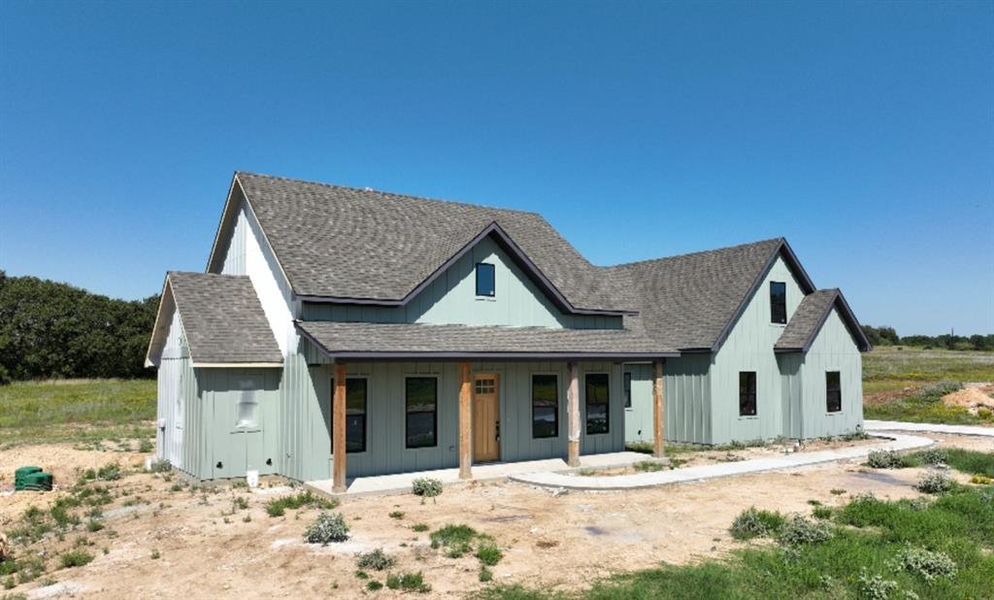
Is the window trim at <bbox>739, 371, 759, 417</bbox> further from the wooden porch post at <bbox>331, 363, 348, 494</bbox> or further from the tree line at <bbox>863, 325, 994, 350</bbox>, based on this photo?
the tree line at <bbox>863, 325, 994, 350</bbox>

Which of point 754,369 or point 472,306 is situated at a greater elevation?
point 472,306

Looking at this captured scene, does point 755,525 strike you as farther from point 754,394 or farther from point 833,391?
point 833,391

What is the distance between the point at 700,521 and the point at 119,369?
68281 millimetres

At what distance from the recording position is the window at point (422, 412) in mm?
17891

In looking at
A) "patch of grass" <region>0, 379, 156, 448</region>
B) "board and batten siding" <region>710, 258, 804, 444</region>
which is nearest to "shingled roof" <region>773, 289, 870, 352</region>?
"board and batten siding" <region>710, 258, 804, 444</region>

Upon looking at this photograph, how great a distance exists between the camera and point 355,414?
17078 millimetres

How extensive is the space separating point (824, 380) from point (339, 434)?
1883 cm

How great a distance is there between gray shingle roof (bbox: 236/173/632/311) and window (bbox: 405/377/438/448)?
2.32 meters

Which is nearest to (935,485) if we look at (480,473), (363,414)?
(480,473)

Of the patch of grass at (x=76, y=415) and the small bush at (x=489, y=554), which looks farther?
the patch of grass at (x=76, y=415)

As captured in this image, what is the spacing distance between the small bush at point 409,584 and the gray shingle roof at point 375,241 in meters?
8.72

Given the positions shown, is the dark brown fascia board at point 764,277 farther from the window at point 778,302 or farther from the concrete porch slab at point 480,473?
the concrete porch slab at point 480,473

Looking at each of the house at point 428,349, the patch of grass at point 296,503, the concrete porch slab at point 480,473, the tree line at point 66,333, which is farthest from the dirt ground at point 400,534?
the tree line at point 66,333

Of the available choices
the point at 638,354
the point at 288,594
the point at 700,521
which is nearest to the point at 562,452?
the point at 638,354
